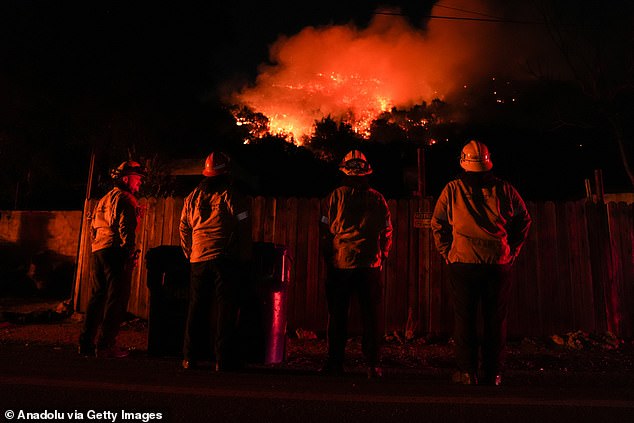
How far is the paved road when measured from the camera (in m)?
3.07

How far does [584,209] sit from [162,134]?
508 inches

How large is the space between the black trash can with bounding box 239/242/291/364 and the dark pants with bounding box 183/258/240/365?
206 millimetres

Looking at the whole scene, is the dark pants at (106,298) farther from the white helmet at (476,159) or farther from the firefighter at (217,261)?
the white helmet at (476,159)

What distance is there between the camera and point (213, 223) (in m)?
4.46

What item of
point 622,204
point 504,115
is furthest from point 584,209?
point 504,115

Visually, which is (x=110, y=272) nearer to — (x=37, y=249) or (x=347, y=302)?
(x=347, y=302)

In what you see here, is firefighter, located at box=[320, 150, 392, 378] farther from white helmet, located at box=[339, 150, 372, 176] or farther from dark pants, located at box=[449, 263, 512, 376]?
dark pants, located at box=[449, 263, 512, 376]

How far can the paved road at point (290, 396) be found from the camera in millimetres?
3072

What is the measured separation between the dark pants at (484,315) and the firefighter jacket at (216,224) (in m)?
1.98

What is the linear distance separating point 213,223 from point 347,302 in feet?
4.75

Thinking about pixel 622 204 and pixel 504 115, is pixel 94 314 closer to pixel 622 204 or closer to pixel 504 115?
pixel 622 204

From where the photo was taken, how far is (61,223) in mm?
13211

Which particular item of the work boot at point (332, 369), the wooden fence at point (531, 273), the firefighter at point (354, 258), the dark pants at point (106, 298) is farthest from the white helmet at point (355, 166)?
the dark pants at point (106, 298)

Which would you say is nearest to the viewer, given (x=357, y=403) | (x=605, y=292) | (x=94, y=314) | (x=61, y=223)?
(x=357, y=403)
